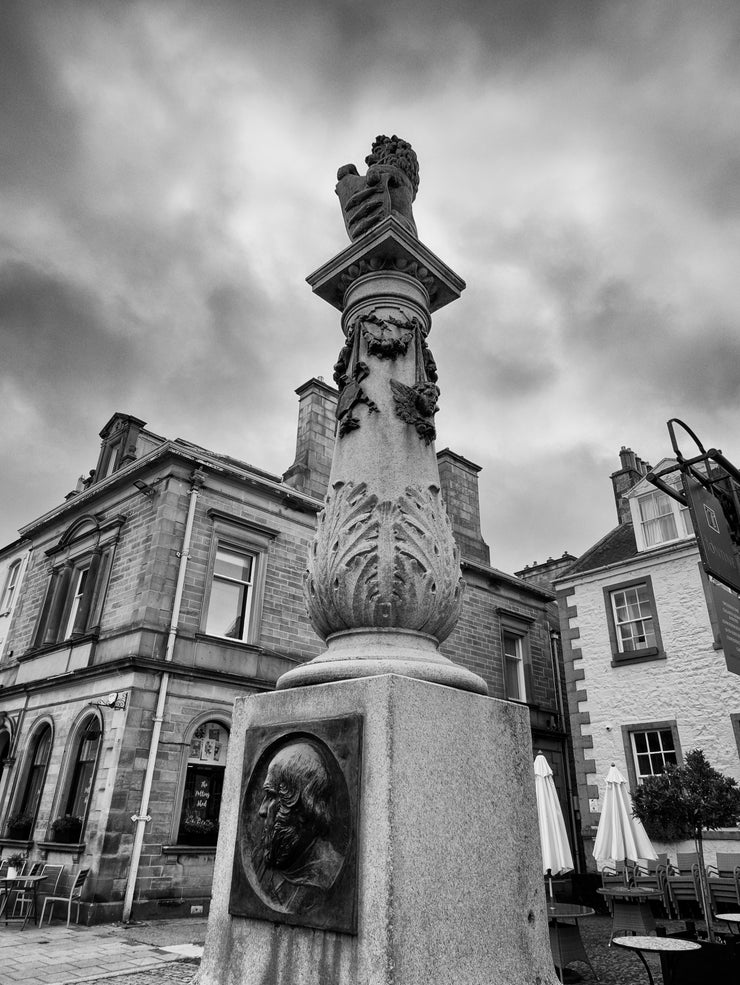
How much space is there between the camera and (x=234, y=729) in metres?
3.26

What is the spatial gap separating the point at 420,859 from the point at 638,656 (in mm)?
12891

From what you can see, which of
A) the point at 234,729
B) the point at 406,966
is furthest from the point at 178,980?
the point at 406,966

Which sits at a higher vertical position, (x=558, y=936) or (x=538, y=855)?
(x=538, y=855)

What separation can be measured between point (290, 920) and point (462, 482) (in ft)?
55.4

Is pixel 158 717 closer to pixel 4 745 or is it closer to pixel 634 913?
pixel 4 745

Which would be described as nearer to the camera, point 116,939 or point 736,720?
point 116,939

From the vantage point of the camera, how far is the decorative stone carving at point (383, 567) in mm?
3260

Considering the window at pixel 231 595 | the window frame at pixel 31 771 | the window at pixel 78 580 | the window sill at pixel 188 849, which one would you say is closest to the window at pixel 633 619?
the window at pixel 231 595

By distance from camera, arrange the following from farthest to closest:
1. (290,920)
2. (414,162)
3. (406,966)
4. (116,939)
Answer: (116,939)
(414,162)
(290,920)
(406,966)

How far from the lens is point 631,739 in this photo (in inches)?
537

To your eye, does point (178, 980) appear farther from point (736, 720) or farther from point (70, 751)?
point (736, 720)

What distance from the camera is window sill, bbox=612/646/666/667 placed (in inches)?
536

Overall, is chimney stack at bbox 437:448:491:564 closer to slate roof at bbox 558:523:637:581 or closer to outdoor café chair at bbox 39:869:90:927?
slate roof at bbox 558:523:637:581

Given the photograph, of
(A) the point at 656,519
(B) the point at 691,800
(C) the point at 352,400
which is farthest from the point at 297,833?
(A) the point at 656,519
